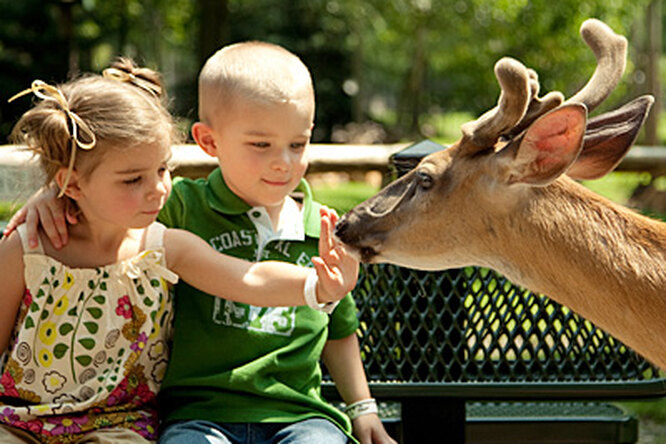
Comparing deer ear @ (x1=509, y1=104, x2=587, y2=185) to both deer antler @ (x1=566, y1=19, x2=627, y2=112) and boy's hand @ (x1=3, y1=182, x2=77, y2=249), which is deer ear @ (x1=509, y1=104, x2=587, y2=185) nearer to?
deer antler @ (x1=566, y1=19, x2=627, y2=112)

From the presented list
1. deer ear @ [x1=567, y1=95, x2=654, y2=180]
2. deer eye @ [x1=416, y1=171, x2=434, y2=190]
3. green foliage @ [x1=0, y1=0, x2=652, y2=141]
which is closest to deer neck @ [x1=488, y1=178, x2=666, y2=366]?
deer ear @ [x1=567, y1=95, x2=654, y2=180]

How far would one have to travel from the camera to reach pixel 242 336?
2572 mm

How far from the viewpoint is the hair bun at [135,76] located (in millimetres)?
2635

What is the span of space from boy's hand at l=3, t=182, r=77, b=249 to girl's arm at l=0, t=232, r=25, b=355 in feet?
0.18

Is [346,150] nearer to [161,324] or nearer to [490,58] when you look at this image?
[161,324]

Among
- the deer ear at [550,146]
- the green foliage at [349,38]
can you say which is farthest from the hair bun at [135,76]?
the green foliage at [349,38]

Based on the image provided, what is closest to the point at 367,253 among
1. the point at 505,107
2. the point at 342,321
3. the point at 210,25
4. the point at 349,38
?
the point at 342,321

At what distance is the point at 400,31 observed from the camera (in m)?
23.2

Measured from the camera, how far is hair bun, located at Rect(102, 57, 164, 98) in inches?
104

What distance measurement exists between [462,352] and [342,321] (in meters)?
0.44

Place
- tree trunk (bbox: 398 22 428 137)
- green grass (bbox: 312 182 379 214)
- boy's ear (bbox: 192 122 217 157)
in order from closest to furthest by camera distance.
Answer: boy's ear (bbox: 192 122 217 157) → green grass (bbox: 312 182 379 214) → tree trunk (bbox: 398 22 428 137)

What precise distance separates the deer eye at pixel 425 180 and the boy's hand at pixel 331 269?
1.04ft

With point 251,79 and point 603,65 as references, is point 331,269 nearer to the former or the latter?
point 251,79

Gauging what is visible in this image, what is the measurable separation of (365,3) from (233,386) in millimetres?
20254
